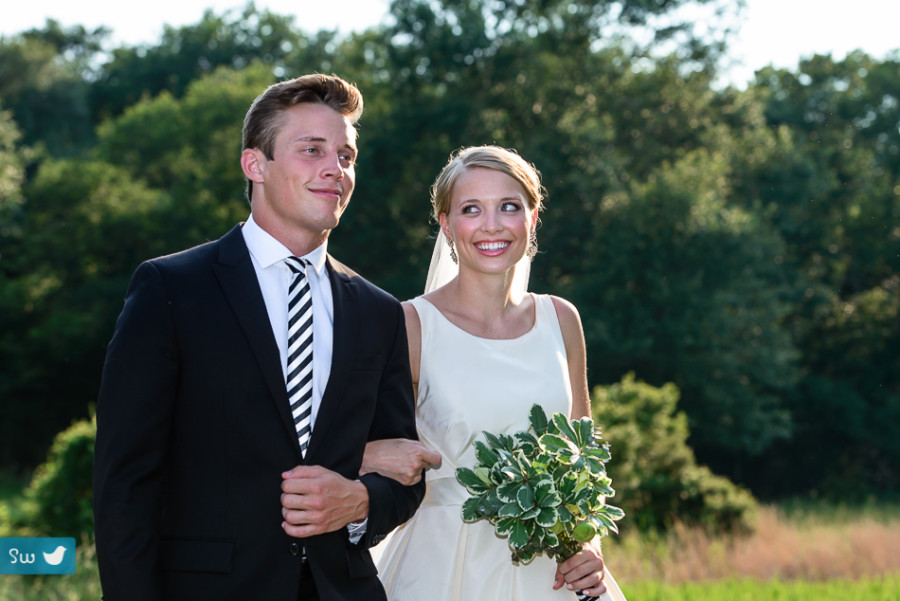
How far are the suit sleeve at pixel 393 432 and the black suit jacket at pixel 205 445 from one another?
0.7 inches

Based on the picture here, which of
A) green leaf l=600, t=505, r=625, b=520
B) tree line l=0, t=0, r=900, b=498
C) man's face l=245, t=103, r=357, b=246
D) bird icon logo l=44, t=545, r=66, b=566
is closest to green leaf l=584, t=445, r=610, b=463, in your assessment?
green leaf l=600, t=505, r=625, b=520

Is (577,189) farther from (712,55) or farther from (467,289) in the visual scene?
(467,289)

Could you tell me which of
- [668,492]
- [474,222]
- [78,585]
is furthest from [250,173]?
[668,492]

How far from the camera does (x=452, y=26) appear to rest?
2728 centimetres

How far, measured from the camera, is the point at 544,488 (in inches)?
Answer: 133

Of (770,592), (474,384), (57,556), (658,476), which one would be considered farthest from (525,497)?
(658,476)

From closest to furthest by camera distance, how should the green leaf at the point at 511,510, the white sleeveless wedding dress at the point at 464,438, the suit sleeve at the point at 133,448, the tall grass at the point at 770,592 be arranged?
the suit sleeve at the point at 133,448 → the green leaf at the point at 511,510 → the white sleeveless wedding dress at the point at 464,438 → the tall grass at the point at 770,592

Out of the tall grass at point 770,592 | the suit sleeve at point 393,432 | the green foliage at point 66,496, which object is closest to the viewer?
the suit sleeve at point 393,432

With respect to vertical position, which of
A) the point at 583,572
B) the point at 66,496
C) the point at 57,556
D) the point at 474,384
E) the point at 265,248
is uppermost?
the point at 265,248

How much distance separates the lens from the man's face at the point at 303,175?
3021mm

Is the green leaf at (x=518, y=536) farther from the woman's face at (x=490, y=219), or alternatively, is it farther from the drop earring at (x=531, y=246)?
the drop earring at (x=531, y=246)

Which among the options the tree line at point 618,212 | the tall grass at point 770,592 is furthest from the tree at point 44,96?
the tall grass at point 770,592

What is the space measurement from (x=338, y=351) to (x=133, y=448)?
2.25 feet

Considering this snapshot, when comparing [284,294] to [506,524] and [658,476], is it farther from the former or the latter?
[658,476]
